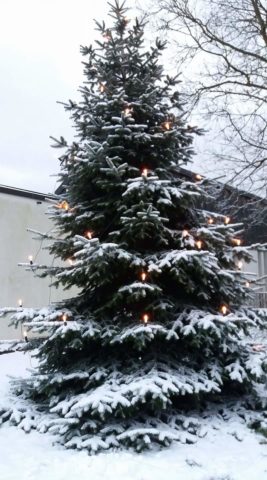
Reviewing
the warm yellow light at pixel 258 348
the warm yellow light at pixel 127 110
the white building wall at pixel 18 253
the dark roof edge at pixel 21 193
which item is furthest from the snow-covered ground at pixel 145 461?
the dark roof edge at pixel 21 193

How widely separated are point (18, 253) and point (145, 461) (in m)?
8.47

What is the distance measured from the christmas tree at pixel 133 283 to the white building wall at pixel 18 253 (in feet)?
18.7

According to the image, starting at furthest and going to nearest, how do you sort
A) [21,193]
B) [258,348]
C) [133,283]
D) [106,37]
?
[21,193] → [106,37] → [258,348] → [133,283]

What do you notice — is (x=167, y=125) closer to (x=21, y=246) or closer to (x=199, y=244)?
(x=199, y=244)

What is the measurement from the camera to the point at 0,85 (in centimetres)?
2338

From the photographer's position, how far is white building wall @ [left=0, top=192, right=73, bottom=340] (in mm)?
12062

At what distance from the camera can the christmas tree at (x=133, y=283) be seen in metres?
5.26

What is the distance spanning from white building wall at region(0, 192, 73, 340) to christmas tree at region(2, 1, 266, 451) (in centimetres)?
570

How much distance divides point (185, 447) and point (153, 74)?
466 centimetres

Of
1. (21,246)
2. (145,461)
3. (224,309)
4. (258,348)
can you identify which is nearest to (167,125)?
(224,309)

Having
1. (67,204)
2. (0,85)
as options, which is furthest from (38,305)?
(0,85)

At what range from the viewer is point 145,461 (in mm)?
4562

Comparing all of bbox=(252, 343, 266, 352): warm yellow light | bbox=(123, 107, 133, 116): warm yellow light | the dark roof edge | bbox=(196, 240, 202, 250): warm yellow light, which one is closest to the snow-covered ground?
bbox=(252, 343, 266, 352): warm yellow light

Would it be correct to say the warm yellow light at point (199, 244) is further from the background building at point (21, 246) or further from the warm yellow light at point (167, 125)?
the background building at point (21, 246)
